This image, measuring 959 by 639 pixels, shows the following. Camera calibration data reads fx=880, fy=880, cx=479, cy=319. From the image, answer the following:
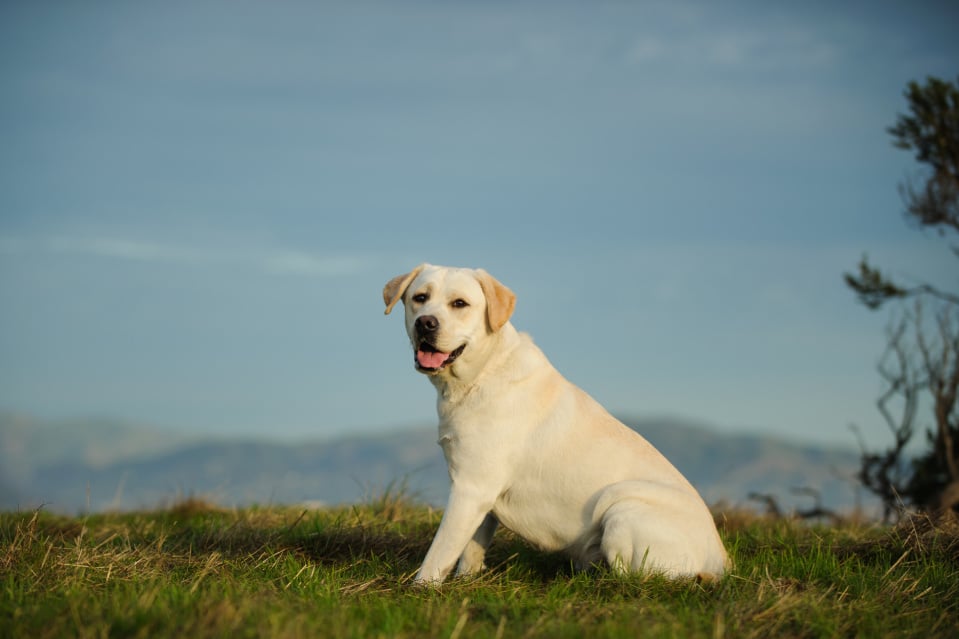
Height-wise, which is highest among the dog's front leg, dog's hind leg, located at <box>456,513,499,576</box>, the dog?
the dog

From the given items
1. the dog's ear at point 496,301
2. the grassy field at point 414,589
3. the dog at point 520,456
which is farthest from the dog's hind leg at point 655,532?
the dog's ear at point 496,301

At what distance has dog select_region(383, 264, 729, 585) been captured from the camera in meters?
5.25

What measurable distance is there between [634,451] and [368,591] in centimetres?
186

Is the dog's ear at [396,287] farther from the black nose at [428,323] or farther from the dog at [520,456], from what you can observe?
the black nose at [428,323]

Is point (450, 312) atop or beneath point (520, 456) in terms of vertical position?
atop

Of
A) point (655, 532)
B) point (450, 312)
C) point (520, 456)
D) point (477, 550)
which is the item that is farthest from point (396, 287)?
point (655, 532)

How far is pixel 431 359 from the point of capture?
5.38 metres

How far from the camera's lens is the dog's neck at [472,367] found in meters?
5.50

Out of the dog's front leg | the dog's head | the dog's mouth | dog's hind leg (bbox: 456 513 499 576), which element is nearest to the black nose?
the dog's head

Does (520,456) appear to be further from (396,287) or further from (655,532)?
(396,287)

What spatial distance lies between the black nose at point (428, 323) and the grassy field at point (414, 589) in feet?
4.98

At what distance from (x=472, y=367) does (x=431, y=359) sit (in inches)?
11.6

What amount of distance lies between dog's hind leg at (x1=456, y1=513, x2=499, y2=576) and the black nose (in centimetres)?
138

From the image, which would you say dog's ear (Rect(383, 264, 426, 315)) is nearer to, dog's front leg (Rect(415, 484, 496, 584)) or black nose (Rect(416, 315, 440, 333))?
black nose (Rect(416, 315, 440, 333))
